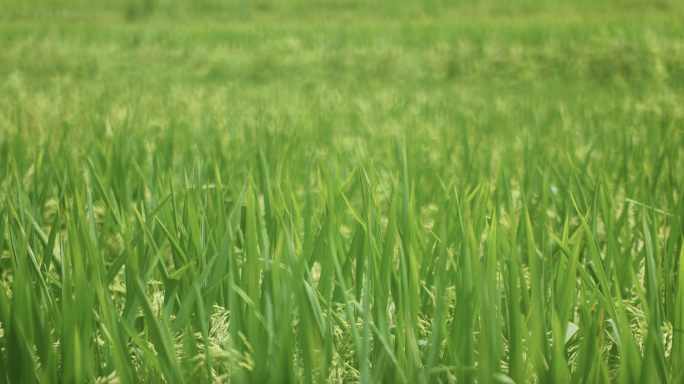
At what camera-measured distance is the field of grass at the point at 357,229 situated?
0.42 metres

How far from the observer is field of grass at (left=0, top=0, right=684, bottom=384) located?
1.37 ft

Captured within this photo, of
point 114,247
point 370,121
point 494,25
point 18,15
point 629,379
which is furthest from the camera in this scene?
point 18,15

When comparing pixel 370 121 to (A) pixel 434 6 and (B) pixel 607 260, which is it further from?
(A) pixel 434 6

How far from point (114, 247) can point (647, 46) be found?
596 centimetres

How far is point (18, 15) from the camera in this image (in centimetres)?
1003

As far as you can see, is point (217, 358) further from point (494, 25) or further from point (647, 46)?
point (494, 25)

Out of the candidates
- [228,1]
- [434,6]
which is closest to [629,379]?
[434,6]

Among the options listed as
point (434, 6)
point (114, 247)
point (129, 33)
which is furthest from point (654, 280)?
point (434, 6)

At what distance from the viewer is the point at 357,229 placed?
0.58 metres

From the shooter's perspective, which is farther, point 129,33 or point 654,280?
point 129,33

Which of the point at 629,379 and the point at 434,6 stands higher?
the point at 434,6

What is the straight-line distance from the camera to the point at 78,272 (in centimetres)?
42

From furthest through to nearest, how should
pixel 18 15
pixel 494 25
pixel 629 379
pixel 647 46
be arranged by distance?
pixel 18 15
pixel 494 25
pixel 647 46
pixel 629 379

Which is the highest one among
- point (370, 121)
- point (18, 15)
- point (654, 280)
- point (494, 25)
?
point (18, 15)
